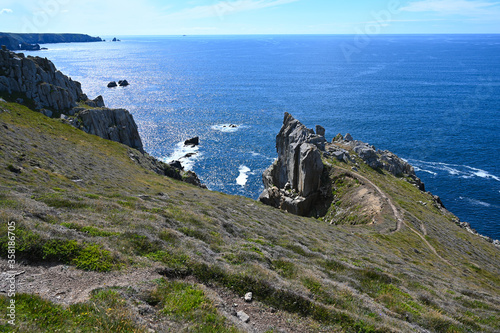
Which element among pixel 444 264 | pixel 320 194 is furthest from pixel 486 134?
pixel 444 264

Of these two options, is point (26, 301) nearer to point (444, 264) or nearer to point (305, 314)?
point (305, 314)

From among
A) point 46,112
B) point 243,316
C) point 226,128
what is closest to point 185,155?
point 226,128

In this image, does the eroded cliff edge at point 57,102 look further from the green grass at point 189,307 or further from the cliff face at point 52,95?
the green grass at point 189,307

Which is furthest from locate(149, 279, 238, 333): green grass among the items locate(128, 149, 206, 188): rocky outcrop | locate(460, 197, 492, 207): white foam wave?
locate(460, 197, 492, 207): white foam wave

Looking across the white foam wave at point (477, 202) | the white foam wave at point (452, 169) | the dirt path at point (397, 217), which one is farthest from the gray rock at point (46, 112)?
the white foam wave at point (477, 202)

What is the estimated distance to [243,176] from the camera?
10569 cm

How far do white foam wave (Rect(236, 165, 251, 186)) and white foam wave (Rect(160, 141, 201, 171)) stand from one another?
1823 centimetres

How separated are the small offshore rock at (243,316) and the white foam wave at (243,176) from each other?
277 ft

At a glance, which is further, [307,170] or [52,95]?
[52,95]

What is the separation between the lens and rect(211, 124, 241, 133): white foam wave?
146m

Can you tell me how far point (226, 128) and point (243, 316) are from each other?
136 meters

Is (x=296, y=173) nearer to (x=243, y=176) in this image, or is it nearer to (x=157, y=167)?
(x=243, y=176)

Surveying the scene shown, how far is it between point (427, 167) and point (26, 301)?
4849 inches

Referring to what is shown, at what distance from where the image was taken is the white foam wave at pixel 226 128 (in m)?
146
